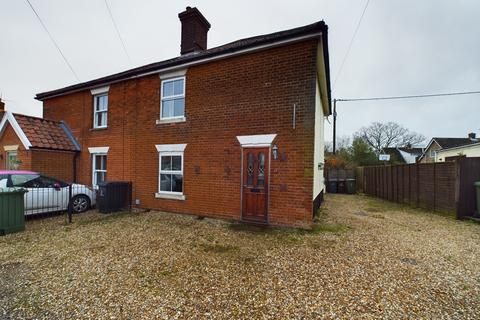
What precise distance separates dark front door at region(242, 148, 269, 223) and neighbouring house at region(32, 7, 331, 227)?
3 centimetres

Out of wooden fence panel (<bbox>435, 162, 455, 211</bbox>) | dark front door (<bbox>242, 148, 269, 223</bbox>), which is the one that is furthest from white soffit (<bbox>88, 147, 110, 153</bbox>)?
wooden fence panel (<bbox>435, 162, 455, 211</bbox>)

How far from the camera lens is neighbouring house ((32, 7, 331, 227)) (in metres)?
6.55

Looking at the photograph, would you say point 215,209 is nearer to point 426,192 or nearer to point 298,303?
point 298,303

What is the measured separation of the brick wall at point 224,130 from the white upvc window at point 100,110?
484 mm

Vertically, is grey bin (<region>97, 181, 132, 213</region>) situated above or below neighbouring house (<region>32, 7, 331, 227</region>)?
below

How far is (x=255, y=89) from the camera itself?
7.18 meters

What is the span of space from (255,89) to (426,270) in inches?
236

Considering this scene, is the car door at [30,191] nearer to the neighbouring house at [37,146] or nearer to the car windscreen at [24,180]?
the car windscreen at [24,180]

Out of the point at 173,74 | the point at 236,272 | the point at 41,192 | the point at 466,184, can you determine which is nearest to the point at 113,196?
the point at 41,192

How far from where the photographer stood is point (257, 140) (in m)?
7.05

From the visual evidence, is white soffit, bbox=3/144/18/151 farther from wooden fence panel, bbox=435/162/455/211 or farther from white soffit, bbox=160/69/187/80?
wooden fence panel, bbox=435/162/455/211

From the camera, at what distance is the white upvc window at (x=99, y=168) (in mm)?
10594

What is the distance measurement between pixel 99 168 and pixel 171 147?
15.6ft

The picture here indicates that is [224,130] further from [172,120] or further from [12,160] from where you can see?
[12,160]
